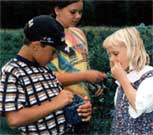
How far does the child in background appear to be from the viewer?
11.8ft

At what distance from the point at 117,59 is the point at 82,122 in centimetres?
43

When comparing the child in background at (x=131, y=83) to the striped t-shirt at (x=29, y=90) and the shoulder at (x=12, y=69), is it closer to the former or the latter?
the striped t-shirt at (x=29, y=90)

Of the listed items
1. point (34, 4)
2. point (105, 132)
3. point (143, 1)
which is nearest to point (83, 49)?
point (105, 132)

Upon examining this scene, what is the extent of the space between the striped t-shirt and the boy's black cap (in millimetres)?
138

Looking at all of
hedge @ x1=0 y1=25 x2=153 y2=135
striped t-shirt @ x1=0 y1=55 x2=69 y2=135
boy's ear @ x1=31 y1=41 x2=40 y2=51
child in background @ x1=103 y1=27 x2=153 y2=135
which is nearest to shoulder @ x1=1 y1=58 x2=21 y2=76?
striped t-shirt @ x1=0 y1=55 x2=69 y2=135

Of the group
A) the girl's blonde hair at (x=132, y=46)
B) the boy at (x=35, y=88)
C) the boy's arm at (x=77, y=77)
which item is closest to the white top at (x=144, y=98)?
the girl's blonde hair at (x=132, y=46)

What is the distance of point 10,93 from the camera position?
3.30 m

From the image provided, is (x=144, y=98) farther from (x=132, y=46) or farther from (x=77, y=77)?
(x=77, y=77)

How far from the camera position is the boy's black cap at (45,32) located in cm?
340

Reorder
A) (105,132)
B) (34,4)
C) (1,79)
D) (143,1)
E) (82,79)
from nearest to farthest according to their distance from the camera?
(1,79) → (82,79) → (105,132) → (34,4) → (143,1)

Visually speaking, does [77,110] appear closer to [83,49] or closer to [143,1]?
[83,49]

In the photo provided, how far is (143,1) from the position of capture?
12.4 m

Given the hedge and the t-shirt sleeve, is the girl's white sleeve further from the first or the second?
the hedge

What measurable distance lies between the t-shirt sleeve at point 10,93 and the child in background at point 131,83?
0.67m
